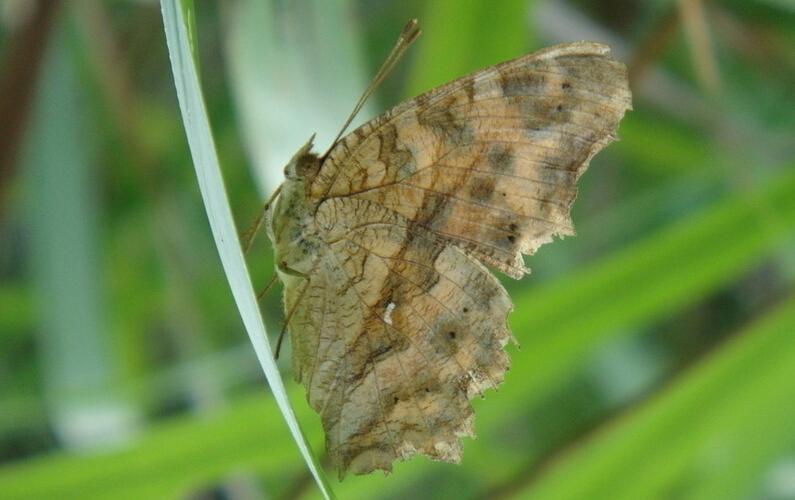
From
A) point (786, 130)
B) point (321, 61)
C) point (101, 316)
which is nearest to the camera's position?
point (321, 61)

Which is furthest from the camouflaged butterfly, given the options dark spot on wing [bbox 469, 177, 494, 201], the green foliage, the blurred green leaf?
the blurred green leaf

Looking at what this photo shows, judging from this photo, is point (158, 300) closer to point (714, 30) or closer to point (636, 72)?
point (636, 72)

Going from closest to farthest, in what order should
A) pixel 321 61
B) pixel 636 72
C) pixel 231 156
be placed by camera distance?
pixel 321 61 < pixel 636 72 < pixel 231 156

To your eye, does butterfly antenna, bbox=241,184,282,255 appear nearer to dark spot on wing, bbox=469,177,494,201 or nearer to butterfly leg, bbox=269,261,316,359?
butterfly leg, bbox=269,261,316,359

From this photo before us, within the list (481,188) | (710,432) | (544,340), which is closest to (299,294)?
(481,188)

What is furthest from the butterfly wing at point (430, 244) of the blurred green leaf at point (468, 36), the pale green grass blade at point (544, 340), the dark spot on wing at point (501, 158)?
the blurred green leaf at point (468, 36)

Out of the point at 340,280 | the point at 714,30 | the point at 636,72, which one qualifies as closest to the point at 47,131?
the point at 340,280
